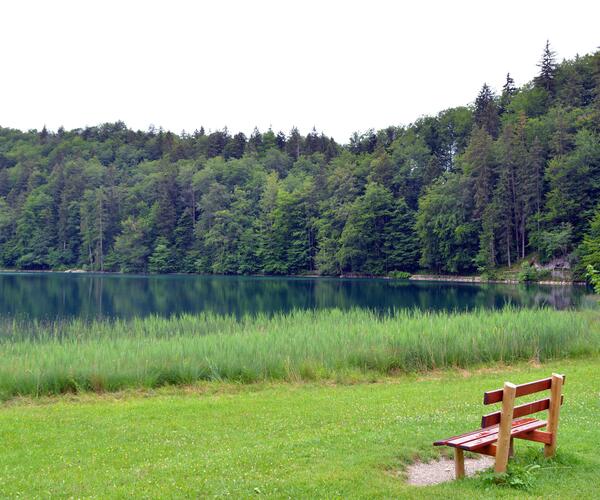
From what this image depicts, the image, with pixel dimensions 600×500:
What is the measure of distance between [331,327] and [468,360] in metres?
3.95

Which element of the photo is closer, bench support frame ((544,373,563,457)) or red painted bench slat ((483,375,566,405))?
red painted bench slat ((483,375,566,405))

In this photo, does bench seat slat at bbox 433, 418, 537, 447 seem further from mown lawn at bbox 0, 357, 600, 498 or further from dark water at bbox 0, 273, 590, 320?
dark water at bbox 0, 273, 590, 320

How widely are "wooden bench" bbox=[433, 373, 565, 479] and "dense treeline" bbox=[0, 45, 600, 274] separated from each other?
46.8 meters

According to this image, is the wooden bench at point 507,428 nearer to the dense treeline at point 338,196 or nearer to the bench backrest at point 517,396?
the bench backrest at point 517,396

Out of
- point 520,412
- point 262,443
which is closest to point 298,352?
point 262,443

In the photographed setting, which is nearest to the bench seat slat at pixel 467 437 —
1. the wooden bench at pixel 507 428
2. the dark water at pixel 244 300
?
the wooden bench at pixel 507 428

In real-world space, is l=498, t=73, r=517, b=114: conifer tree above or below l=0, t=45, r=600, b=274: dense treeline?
above

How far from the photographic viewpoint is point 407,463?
6.43 meters

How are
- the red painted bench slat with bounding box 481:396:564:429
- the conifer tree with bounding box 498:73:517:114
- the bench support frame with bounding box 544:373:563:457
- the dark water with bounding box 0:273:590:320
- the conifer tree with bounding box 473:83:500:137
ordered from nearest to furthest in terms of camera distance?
1. the red painted bench slat with bounding box 481:396:564:429
2. the bench support frame with bounding box 544:373:563:457
3. the dark water with bounding box 0:273:590:320
4. the conifer tree with bounding box 473:83:500:137
5. the conifer tree with bounding box 498:73:517:114

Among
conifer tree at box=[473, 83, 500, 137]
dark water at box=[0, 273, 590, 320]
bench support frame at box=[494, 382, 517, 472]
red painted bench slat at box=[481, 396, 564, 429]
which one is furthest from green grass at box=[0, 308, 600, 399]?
conifer tree at box=[473, 83, 500, 137]

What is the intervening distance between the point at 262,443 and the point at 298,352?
7.32m

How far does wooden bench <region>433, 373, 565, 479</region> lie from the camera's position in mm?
5367

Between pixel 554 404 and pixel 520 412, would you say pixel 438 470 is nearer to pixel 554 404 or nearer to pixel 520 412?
pixel 520 412

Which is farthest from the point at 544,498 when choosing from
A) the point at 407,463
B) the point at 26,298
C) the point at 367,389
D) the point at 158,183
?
the point at 158,183
